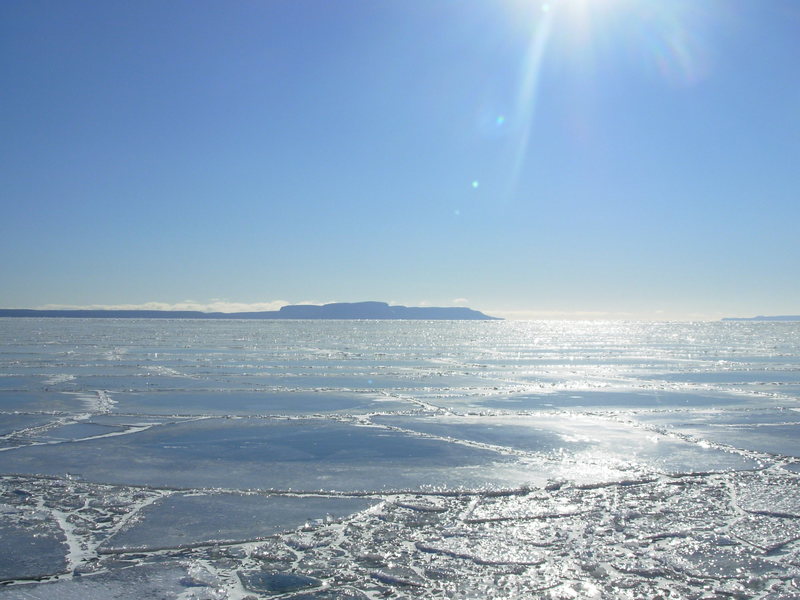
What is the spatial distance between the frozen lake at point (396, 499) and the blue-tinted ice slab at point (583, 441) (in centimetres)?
7

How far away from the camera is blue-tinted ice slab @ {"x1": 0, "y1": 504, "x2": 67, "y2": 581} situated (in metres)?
5.91

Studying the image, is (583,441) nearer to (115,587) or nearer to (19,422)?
(115,587)

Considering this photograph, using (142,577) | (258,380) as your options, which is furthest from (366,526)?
(258,380)

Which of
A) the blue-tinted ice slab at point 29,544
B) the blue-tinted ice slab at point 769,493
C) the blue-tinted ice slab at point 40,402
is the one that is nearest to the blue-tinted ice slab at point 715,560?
the blue-tinted ice slab at point 769,493

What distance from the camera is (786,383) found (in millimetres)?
23969

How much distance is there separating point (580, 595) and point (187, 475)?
6160 millimetres

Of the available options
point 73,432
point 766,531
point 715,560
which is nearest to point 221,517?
point 715,560

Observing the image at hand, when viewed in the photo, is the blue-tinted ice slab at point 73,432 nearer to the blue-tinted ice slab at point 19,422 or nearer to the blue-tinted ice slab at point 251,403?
the blue-tinted ice slab at point 19,422

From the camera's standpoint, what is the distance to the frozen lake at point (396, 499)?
5.78 m

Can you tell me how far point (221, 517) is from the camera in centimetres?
744

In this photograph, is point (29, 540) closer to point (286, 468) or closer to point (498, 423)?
point (286, 468)

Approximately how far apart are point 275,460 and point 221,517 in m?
3.09

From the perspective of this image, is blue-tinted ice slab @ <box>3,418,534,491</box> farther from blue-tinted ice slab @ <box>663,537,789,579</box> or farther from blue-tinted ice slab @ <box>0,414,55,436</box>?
blue-tinted ice slab @ <box>663,537,789,579</box>

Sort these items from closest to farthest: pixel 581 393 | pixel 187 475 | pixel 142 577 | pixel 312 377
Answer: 1. pixel 142 577
2. pixel 187 475
3. pixel 581 393
4. pixel 312 377
